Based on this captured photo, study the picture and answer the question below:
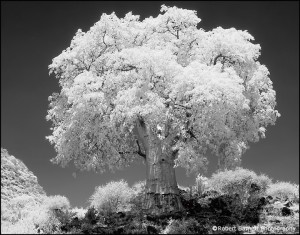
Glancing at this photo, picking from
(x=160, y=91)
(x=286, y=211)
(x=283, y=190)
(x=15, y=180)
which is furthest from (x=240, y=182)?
(x=15, y=180)

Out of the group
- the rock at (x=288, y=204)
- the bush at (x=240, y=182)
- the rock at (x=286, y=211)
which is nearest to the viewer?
the rock at (x=286, y=211)

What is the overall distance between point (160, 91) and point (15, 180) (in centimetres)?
894

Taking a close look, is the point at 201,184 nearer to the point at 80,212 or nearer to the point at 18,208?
the point at 80,212

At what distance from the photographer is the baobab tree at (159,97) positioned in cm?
2562

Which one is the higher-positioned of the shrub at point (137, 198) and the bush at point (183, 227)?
the shrub at point (137, 198)

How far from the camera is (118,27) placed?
2886 centimetres

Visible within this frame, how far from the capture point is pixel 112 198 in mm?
31422

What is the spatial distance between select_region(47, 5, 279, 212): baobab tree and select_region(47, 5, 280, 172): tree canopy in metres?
0.06

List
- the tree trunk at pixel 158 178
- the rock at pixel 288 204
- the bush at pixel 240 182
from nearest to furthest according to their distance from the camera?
1. the tree trunk at pixel 158 178
2. the rock at pixel 288 204
3. the bush at pixel 240 182

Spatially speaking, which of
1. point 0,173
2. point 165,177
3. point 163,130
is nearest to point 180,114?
point 163,130

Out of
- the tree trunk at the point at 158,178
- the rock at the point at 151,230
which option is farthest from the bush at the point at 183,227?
the tree trunk at the point at 158,178

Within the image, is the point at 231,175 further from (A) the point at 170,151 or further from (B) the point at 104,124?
(B) the point at 104,124

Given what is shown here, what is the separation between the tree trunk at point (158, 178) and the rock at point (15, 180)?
6765 millimetres

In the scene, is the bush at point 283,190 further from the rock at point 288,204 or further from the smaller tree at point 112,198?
the smaller tree at point 112,198
